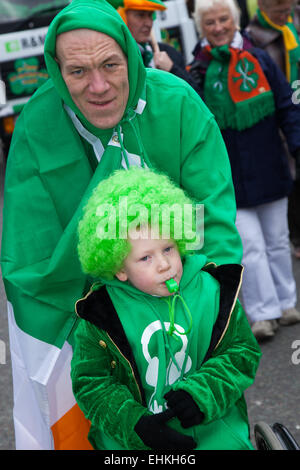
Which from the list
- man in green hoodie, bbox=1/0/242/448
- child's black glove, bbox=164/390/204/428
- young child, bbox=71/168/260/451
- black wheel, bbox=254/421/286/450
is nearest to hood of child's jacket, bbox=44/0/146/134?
man in green hoodie, bbox=1/0/242/448

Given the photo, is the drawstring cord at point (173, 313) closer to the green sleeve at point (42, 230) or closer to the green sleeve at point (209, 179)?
the green sleeve at point (209, 179)

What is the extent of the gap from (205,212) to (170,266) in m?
0.40

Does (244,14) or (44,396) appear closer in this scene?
(44,396)

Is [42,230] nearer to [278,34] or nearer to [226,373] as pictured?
[226,373]

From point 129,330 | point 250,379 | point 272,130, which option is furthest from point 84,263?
point 272,130

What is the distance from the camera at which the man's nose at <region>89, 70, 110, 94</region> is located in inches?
96.5

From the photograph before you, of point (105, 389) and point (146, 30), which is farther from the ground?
point (146, 30)

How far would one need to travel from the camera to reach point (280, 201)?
4.46 metres

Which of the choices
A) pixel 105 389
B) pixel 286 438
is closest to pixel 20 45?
pixel 105 389

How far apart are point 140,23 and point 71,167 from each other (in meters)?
1.95

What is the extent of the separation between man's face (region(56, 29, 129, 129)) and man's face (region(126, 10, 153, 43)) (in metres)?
1.88

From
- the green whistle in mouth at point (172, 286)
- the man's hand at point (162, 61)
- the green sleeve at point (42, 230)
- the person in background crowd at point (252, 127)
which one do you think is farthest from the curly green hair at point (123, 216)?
the man's hand at point (162, 61)

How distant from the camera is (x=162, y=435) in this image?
81.6 inches

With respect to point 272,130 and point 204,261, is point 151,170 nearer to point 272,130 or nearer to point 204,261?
point 204,261
